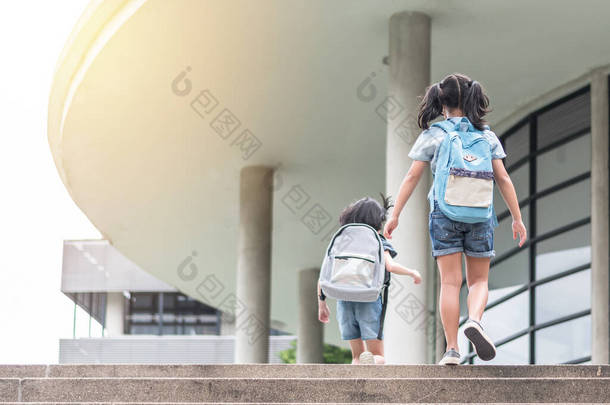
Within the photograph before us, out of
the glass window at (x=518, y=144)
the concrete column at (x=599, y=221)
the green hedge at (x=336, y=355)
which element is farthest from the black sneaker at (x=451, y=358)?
the green hedge at (x=336, y=355)

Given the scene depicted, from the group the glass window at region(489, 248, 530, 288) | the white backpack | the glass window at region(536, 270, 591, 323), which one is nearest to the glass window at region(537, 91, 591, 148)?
the glass window at region(489, 248, 530, 288)

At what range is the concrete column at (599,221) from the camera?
13.5 m

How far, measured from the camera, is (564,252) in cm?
1462

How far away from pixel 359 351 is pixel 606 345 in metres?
6.57

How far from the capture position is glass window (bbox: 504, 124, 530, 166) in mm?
15828

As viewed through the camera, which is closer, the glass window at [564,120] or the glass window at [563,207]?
the glass window at [563,207]

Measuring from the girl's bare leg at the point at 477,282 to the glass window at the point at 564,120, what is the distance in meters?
8.62

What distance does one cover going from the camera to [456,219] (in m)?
6.34

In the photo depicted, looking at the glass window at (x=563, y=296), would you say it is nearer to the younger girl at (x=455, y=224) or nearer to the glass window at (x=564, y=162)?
the glass window at (x=564, y=162)

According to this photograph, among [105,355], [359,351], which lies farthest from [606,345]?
[105,355]

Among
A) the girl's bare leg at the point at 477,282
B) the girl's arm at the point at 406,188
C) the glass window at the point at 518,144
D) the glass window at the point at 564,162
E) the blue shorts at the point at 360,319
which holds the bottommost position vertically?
the blue shorts at the point at 360,319

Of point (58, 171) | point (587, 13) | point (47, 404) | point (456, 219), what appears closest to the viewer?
point (47, 404)

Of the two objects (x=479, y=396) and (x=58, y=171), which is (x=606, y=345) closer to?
(x=479, y=396)

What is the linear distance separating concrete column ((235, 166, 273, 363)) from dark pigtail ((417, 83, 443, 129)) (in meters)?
12.3
